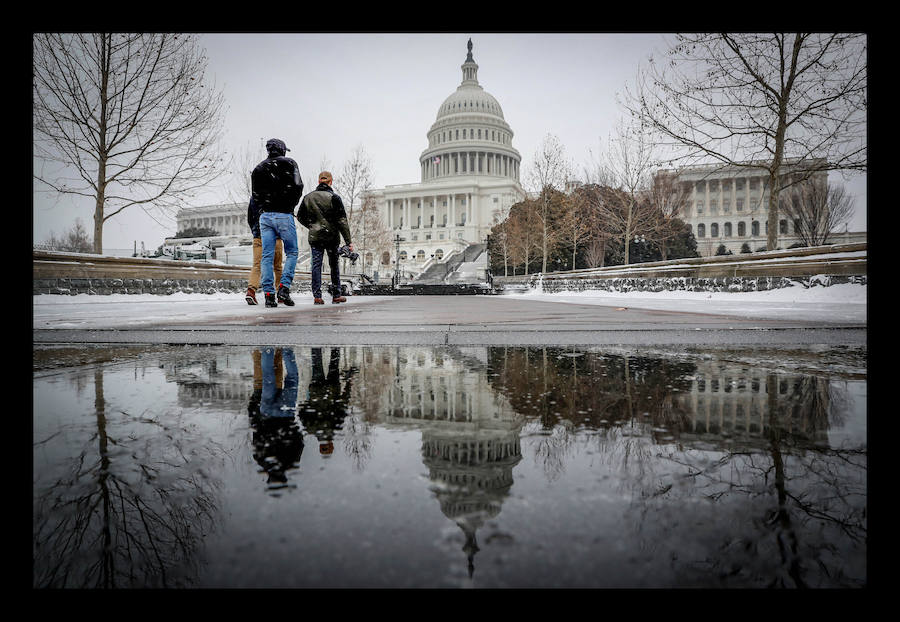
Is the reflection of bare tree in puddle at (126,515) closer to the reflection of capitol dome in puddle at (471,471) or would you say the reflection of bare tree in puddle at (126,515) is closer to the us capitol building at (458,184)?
the reflection of capitol dome in puddle at (471,471)

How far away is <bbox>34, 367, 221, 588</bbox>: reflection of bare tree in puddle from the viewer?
0.48 m

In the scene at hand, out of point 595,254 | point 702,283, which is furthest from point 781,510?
point 595,254

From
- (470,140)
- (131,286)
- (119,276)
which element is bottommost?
(131,286)

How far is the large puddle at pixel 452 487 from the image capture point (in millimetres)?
468

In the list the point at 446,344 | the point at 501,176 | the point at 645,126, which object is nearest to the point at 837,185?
the point at 645,126

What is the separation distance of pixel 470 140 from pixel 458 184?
8344 millimetres

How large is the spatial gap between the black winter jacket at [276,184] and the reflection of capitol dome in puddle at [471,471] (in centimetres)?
596

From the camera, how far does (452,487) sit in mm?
630

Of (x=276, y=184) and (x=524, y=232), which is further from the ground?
(x=524, y=232)

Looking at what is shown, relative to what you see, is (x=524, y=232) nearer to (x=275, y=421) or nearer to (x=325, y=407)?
(x=325, y=407)

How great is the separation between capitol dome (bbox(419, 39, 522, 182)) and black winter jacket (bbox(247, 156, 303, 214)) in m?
79.7

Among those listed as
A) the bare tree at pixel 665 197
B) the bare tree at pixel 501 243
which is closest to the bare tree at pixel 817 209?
the bare tree at pixel 665 197
